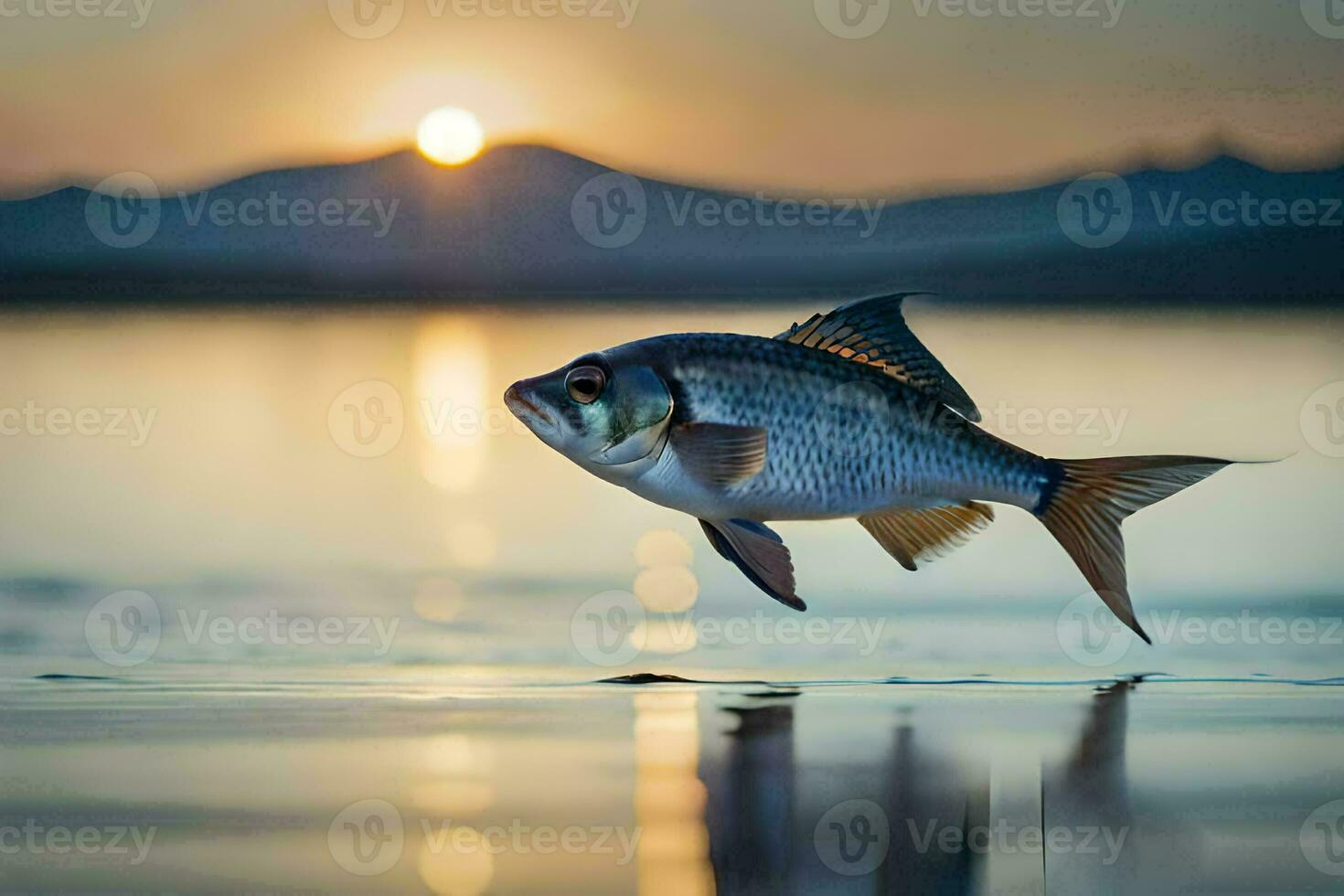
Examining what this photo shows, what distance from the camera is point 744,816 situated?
2.97ft

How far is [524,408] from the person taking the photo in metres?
1.07

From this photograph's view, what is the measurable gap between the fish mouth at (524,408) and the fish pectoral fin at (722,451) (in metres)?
0.10

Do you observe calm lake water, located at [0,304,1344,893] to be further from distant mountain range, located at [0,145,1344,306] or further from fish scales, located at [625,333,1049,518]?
fish scales, located at [625,333,1049,518]

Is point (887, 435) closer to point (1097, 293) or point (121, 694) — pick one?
point (121, 694)

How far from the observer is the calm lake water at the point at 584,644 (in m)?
0.88

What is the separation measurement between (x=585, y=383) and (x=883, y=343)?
27 centimetres

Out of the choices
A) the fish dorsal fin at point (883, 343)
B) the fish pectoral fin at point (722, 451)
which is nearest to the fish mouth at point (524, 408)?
the fish pectoral fin at point (722, 451)

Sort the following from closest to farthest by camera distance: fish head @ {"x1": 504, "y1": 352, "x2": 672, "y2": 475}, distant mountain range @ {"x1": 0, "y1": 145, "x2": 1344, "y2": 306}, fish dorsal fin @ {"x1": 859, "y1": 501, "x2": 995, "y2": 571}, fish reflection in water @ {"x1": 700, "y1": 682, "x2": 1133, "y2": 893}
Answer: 1. fish reflection in water @ {"x1": 700, "y1": 682, "x2": 1133, "y2": 893}
2. fish head @ {"x1": 504, "y1": 352, "x2": 672, "y2": 475}
3. fish dorsal fin @ {"x1": 859, "y1": 501, "x2": 995, "y2": 571}
4. distant mountain range @ {"x1": 0, "y1": 145, "x2": 1344, "y2": 306}

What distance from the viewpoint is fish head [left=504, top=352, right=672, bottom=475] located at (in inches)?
41.8

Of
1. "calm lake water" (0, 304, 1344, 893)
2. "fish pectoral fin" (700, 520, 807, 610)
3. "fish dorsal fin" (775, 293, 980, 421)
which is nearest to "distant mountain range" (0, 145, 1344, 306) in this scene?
Answer: "calm lake water" (0, 304, 1344, 893)

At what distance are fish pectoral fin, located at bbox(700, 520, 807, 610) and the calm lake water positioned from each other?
0.12m

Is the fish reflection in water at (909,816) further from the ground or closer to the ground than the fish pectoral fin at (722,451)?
closer to the ground

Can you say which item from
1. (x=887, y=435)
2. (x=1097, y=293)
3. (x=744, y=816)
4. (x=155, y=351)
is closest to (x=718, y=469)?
(x=887, y=435)

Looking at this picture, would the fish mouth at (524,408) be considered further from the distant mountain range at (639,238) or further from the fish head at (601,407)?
the distant mountain range at (639,238)
